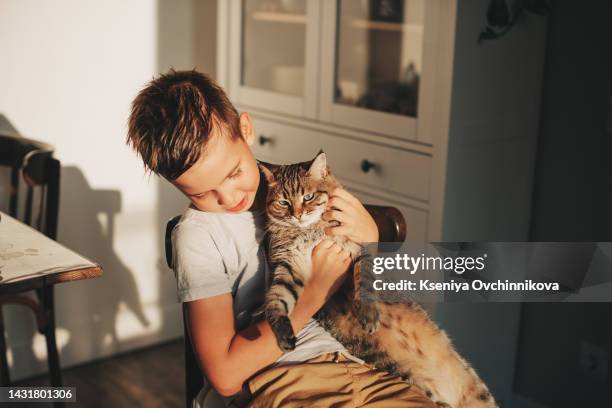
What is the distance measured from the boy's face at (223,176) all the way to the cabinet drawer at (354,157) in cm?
90

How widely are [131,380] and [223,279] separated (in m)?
1.57

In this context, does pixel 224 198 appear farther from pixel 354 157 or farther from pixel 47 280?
pixel 354 157

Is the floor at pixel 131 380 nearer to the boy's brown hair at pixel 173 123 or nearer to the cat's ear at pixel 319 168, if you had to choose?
the cat's ear at pixel 319 168

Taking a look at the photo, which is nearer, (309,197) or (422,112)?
(309,197)

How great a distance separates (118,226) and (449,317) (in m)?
1.35

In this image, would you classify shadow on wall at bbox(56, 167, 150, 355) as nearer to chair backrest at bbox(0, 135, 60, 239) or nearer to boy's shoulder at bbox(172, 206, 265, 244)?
chair backrest at bbox(0, 135, 60, 239)

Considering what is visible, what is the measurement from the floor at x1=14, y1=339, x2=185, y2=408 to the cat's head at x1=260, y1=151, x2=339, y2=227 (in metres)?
1.29

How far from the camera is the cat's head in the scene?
4.43 feet

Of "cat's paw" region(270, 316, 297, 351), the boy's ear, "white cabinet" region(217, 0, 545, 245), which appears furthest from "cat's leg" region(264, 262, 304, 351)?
"white cabinet" region(217, 0, 545, 245)

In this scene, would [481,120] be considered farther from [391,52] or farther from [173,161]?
[173,161]

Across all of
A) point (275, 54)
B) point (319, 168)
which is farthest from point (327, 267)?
point (275, 54)

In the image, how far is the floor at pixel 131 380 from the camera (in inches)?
95.3

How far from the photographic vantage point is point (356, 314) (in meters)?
1.32

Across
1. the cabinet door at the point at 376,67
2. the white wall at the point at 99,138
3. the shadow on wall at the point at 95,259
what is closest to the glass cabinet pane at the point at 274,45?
the cabinet door at the point at 376,67
